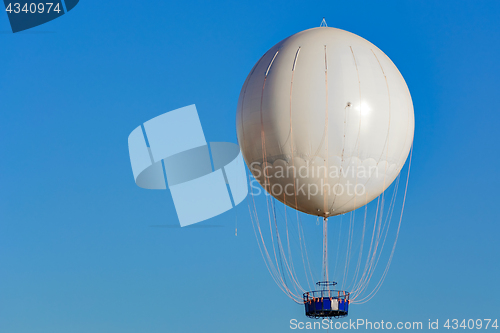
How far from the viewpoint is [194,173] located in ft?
135

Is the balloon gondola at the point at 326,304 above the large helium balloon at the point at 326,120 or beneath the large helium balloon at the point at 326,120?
beneath

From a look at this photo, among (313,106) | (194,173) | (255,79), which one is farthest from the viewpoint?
(194,173)

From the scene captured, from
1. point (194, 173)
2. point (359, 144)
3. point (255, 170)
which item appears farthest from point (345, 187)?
point (194, 173)

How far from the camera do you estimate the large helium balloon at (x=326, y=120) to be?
25.1 metres

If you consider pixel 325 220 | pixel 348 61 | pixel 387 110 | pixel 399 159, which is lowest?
pixel 325 220

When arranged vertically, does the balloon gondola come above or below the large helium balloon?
below

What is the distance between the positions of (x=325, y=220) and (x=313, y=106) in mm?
4686

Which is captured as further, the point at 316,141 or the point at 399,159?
the point at 399,159

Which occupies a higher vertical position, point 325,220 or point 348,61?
point 348,61

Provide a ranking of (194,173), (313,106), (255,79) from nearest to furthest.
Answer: (313,106), (255,79), (194,173)

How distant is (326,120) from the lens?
2500 centimetres

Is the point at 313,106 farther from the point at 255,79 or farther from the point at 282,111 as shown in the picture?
the point at 255,79

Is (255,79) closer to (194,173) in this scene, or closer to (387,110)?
(387,110)

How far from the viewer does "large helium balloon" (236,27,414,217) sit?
25.1 metres
